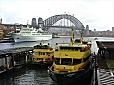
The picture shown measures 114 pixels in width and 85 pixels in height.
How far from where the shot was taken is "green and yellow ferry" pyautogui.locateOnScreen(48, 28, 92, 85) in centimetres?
2778

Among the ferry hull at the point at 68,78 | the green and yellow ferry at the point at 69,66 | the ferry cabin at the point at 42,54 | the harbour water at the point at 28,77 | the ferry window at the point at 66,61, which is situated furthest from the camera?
the ferry cabin at the point at 42,54

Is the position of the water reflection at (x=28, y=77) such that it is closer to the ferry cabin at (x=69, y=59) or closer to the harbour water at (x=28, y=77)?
the harbour water at (x=28, y=77)

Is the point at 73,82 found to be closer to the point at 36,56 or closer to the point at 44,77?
the point at 44,77

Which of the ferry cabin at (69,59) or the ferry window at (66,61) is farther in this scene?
the ferry window at (66,61)

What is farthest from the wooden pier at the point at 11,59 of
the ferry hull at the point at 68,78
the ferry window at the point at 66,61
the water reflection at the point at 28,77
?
the ferry hull at the point at 68,78

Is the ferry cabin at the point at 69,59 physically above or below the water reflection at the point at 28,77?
above

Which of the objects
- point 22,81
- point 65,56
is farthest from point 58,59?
point 22,81

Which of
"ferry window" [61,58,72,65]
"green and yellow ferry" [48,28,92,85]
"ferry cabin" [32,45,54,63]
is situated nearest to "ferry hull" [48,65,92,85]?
"green and yellow ferry" [48,28,92,85]

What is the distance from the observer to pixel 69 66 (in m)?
29.2

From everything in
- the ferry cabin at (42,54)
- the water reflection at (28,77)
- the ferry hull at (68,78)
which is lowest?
the water reflection at (28,77)

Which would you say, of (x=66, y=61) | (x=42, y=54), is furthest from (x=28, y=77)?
(x=66, y=61)

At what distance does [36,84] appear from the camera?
→ 108 feet

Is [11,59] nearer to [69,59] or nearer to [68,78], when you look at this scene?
[69,59]

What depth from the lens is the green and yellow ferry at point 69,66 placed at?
2778cm
